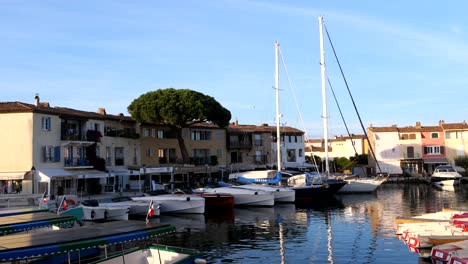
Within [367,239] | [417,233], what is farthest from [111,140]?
[417,233]

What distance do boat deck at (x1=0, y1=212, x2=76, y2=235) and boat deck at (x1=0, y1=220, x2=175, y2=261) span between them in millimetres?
3932

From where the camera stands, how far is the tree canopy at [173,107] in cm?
6334

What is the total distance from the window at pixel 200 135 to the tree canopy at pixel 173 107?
9.56 metres

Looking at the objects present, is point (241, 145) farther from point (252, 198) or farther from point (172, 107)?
point (252, 198)

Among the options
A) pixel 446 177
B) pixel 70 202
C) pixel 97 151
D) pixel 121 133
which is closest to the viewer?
pixel 70 202

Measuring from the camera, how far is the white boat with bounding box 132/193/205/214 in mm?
42656

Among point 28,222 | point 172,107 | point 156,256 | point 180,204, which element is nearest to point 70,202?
point 180,204

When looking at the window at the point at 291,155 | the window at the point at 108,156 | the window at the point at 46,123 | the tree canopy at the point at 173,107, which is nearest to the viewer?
the window at the point at 46,123

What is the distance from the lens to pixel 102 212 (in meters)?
38.2

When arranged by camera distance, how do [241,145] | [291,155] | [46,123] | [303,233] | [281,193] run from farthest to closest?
[291,155]
[241,145]
[281,193]
[46,123]
[303,233]

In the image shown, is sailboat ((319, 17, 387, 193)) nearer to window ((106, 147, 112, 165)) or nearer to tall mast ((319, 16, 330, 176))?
tall mast ((319, 16, 330, 176))

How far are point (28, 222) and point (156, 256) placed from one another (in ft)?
19.7

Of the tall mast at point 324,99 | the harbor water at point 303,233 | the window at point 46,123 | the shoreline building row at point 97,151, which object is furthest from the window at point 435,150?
the window at point 46,123

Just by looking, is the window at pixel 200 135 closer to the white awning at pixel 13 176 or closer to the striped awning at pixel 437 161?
the white awning at pixel 13 176
